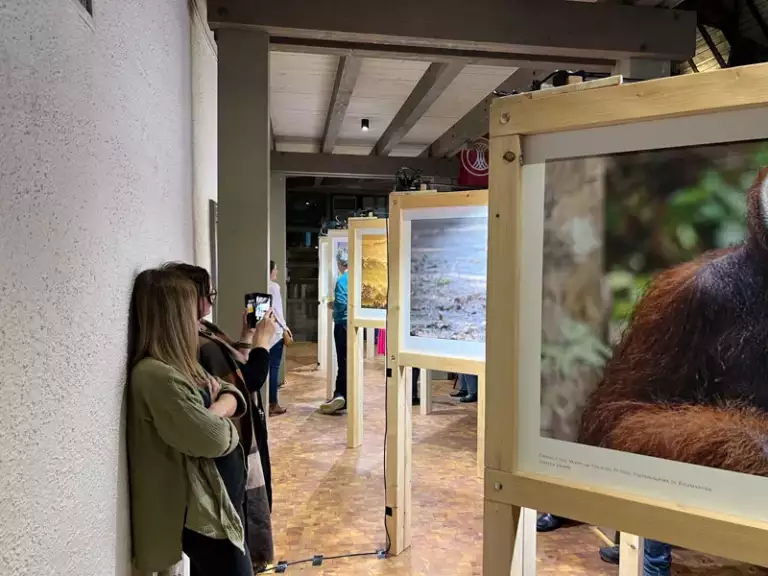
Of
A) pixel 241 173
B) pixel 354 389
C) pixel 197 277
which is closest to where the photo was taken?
pixel 197 277

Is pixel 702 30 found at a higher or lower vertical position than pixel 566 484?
higher

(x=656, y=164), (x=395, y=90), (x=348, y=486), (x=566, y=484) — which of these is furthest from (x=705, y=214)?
(x=395, y=90)

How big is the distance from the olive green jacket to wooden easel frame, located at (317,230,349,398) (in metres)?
4.77

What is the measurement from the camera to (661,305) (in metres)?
1.23

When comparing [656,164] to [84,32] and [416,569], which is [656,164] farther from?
[416,569]

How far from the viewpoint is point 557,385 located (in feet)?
4.48

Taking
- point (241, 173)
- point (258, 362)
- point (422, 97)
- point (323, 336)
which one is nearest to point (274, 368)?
point (323, 336)

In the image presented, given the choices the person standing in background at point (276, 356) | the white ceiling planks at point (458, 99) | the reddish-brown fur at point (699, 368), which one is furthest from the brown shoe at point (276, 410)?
the reddish-brown fur at point (699, 368)

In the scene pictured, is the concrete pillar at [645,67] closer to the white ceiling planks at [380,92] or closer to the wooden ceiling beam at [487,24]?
the wooden ceiling beam at [487,24]

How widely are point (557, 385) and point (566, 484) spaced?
0.70 feet

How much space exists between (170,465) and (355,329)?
3526mm

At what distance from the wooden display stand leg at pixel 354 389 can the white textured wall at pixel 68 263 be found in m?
3.33

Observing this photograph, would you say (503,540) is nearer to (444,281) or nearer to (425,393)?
(444,281)

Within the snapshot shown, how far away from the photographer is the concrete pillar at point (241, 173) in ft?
9.87
